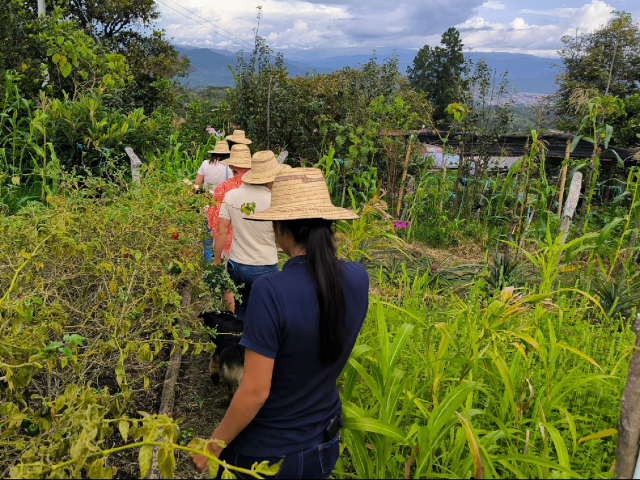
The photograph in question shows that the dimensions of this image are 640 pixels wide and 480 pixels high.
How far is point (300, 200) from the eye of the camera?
181 cm

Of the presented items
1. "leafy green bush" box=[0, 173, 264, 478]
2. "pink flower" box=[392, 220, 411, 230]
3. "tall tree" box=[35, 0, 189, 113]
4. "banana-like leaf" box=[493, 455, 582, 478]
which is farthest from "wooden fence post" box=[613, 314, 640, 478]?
"tall tree" box=[35, 0, 189, 113]

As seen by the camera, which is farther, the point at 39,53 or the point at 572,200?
the point at 39,53

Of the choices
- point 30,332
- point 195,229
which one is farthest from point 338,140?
point 30,332

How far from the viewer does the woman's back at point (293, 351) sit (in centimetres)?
153

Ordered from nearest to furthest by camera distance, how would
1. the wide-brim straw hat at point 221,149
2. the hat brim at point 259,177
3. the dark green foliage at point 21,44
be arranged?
the hat brim at point 259,177 → the wide-brim straw hat at point 221,149 → the dark green foliage at point 21,44

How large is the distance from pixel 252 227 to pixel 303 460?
2296 mm

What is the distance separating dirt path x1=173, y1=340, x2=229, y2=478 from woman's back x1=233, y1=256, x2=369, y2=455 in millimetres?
1377

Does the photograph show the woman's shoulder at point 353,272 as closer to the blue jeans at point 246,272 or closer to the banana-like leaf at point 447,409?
the banana-like leaf at point 447,409

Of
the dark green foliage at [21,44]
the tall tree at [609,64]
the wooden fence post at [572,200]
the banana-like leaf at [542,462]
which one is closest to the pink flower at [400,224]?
the wooden fence post at [572,200]

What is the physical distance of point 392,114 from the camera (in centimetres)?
883

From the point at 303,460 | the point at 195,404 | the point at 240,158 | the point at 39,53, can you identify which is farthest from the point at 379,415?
the point at 39,53

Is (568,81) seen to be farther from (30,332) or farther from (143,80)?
(30,332)

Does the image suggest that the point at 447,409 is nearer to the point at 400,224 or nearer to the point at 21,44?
the point at 400,224

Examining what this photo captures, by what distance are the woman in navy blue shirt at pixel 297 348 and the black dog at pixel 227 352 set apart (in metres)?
1.31
